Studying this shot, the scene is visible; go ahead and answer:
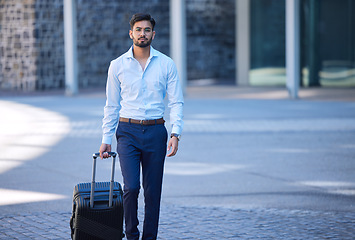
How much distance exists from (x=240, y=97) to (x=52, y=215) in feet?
45.4

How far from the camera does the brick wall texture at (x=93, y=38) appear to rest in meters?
23.4

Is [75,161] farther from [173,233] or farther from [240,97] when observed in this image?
[240,97]

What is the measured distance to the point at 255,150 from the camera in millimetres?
10680

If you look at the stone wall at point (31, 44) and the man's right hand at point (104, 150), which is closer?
the man's right hand at point (104, 150)

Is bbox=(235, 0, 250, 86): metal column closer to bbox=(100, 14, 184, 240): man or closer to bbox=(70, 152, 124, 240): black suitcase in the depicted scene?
bbox=(100, 14, 184, 240): man

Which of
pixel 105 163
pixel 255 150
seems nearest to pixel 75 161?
pixel 105 163

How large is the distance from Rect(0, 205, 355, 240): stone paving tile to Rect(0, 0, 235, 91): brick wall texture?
17419 mm

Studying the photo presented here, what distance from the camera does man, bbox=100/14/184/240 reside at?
502 centimetres

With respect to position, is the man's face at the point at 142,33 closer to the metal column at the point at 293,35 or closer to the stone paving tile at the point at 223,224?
the stone paving tile at the point at 223,224

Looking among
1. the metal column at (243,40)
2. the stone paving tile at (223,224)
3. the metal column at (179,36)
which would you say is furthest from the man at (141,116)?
the metal column at (243,40)

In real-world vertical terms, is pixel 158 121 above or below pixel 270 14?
below

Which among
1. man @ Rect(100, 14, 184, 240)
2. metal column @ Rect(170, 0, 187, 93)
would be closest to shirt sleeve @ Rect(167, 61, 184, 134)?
man @ Rect(100, 14, 184, 240)

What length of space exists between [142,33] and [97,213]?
130 cm

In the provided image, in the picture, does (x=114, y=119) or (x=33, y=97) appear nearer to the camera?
(x=114, y=119)
